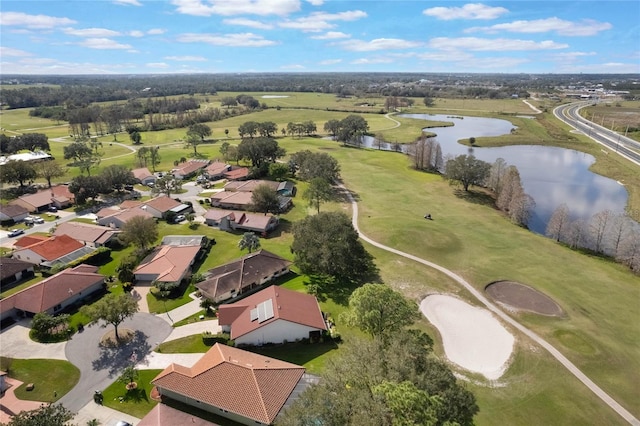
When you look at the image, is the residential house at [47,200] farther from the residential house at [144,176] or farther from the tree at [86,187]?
the residential house at [144,176]

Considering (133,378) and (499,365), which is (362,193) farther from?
(133,378)

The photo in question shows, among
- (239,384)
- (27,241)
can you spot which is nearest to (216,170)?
(27,241)

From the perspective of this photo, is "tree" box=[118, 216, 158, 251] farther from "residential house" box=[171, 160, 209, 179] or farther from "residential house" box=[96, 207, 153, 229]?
"residential house" box=[171, 160, 209, 179]

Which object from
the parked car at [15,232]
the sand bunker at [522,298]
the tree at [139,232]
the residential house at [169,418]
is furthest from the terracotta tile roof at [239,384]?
the parked car at [15,232]

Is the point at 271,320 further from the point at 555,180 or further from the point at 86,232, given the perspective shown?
the point at 555,180

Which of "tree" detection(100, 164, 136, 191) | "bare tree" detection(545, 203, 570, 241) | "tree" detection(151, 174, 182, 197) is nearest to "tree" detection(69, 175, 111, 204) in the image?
"tree" detection(100, 164, 136, 191)

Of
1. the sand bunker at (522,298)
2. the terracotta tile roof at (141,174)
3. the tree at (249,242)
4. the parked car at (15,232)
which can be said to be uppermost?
the terracotta tile roof at (141,174)
